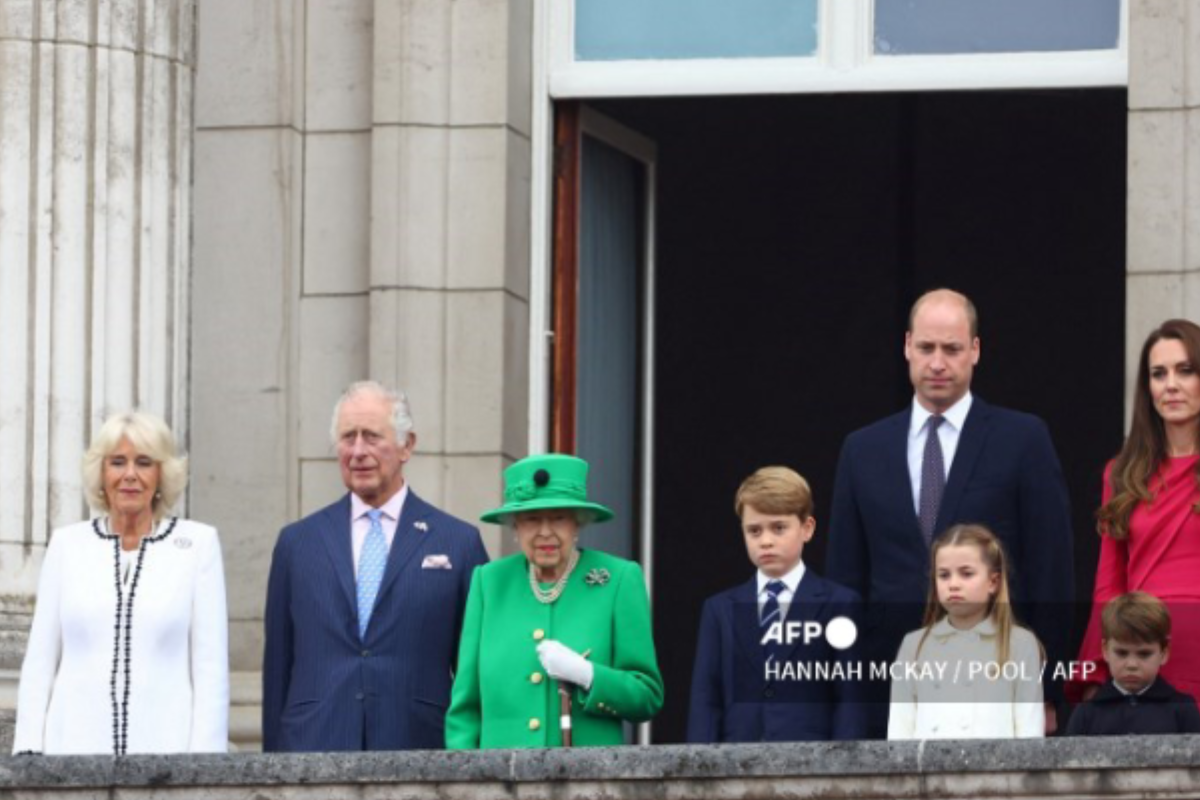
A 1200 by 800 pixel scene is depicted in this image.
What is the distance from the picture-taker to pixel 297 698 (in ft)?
44.3

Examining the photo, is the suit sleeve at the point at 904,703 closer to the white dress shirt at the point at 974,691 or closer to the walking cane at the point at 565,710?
the white dress shirt at the point at 974,691

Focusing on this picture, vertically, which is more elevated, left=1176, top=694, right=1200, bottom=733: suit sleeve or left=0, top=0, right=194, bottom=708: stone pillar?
left=0, top=0, right=194, bottom=708: stone pillar

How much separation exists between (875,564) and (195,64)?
448cm

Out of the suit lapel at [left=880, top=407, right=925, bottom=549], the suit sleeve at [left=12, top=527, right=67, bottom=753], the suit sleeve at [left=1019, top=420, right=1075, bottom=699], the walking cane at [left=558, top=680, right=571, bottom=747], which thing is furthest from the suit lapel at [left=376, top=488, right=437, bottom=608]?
the suit sleeve at [left=1019, top=420, right=1075, bottom=699]

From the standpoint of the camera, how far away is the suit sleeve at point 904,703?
1240cm

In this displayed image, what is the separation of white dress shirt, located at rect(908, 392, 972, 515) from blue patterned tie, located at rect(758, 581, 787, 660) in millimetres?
631

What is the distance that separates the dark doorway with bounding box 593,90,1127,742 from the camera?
24.8m

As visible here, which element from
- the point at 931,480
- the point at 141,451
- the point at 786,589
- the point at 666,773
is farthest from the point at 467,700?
the point at 931,480

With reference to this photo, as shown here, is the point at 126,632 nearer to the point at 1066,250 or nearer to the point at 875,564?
the point at 875,564

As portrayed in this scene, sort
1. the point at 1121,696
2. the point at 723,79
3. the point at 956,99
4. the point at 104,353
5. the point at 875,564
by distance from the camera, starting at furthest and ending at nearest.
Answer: the point at 956,99
the point at 723,79
the point at 104,353
the point at 875,564
the point at 1121,696

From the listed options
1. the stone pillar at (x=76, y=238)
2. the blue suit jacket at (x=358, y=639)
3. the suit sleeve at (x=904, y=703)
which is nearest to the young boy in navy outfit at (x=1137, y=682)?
the suit sleeve at (x=904, y=703)

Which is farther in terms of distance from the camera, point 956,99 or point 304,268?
point 956,99

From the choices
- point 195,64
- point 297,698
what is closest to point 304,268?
point 195,64

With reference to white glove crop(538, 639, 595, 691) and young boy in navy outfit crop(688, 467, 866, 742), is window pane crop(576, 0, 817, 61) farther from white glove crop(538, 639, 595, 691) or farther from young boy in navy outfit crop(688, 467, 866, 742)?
white glove crop(538, 639, 595, 691)
